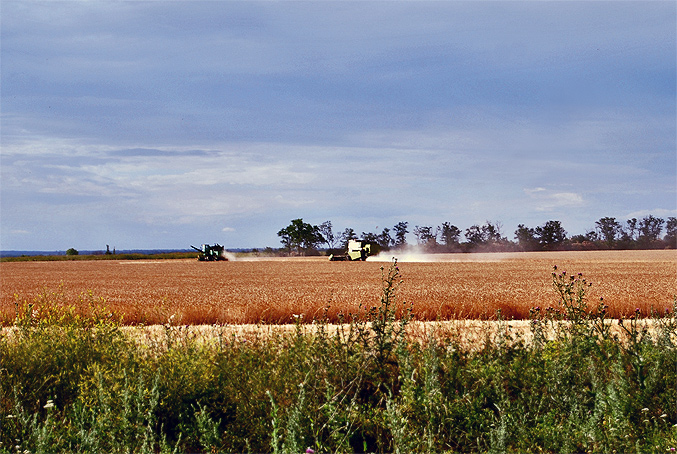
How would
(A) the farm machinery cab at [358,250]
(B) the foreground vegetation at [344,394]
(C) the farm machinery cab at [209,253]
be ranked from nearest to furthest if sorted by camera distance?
1. (B) the foreground vegetation at [344,394]
2. (A) the farm machinery cab at [358,250]
3. (C) the farm machinery cab at [209,253]

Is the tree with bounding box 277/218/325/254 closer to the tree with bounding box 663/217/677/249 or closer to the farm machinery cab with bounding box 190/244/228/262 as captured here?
the farm machinery cab with bounding box 190/244/228/262

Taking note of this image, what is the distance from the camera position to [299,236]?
8012cm

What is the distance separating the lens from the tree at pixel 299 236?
3150 inches

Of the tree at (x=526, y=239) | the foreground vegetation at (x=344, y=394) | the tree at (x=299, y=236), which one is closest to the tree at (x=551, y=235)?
the tree at (x=526, y=239)

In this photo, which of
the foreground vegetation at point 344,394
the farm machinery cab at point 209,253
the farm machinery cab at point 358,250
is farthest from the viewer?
the farm machinery cab at point 209,253

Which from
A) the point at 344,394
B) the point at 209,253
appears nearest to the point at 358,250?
the point at 209,253

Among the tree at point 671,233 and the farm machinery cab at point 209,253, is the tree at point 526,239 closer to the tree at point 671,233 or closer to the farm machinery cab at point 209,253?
the tree at point 671,233

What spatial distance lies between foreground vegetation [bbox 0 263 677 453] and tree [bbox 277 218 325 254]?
72.5 meters

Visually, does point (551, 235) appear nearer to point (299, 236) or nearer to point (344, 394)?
point (299, 236)

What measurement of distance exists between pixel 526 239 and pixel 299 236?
3007 cm

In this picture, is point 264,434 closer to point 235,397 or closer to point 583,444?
point 235,397

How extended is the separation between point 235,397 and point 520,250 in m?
73.4

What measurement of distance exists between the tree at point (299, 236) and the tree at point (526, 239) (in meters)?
27.4

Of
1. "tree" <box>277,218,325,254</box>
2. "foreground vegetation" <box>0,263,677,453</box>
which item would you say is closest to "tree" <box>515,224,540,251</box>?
"tree" <box>277,218,325,254</box>
